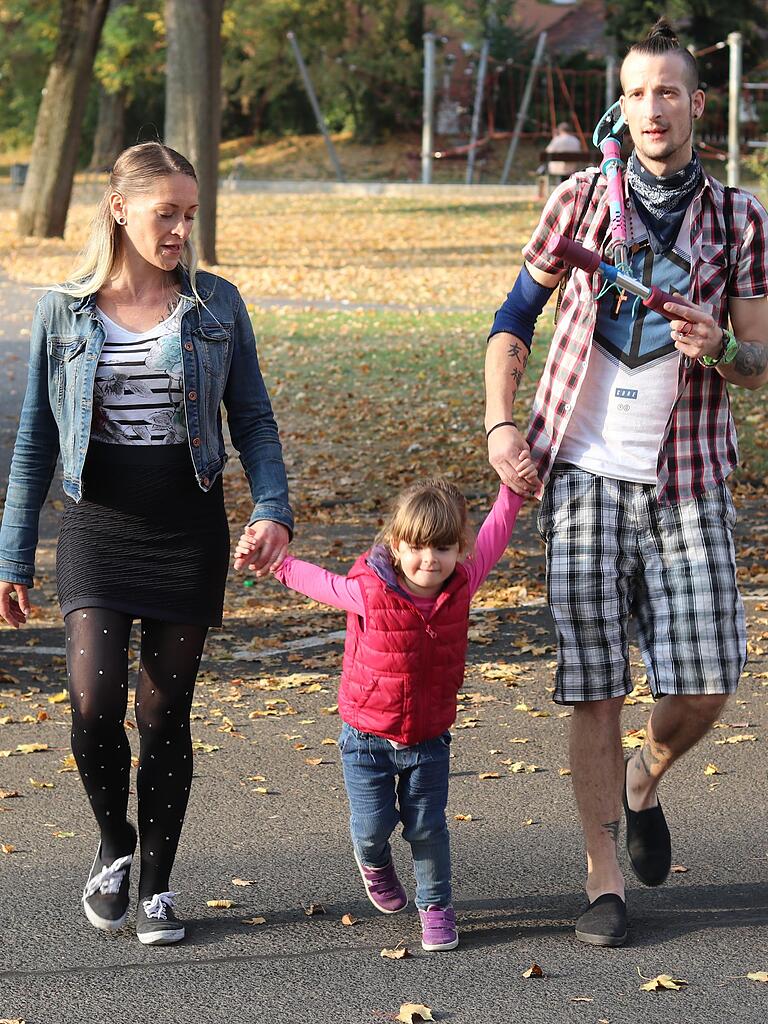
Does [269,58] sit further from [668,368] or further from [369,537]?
[668,368]

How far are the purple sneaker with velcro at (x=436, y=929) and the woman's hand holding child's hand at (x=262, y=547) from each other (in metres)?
0.98

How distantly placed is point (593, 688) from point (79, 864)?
1.69 metres

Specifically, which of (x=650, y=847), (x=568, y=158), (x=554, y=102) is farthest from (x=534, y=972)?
(x=554, y=102)

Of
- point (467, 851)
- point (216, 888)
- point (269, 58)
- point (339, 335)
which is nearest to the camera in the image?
point (216, 888)

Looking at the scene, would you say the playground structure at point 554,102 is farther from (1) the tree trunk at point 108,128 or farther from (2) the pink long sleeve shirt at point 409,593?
(2) the pink long sleeve shirt at point 409,593

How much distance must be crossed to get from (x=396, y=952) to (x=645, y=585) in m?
1.17

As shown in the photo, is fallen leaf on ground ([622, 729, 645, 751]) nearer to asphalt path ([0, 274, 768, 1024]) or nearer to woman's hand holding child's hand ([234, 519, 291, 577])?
asphalt path ([0, 274, 768, 1024])

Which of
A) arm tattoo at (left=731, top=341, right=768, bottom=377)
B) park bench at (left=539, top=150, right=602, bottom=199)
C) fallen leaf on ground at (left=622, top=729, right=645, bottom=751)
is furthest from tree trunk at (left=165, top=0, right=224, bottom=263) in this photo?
arm tattoo at (left=731, top=341, right=768, bottom=377)

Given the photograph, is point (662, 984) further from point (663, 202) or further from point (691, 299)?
point (663, 202)

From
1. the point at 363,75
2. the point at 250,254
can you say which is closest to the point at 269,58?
the point at 363,75

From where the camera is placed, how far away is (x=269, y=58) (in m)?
Answer: 53.2

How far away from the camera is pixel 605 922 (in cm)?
427

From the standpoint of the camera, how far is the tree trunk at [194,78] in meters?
24.8

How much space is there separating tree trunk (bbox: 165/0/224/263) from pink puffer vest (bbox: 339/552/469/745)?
70.3 ft
